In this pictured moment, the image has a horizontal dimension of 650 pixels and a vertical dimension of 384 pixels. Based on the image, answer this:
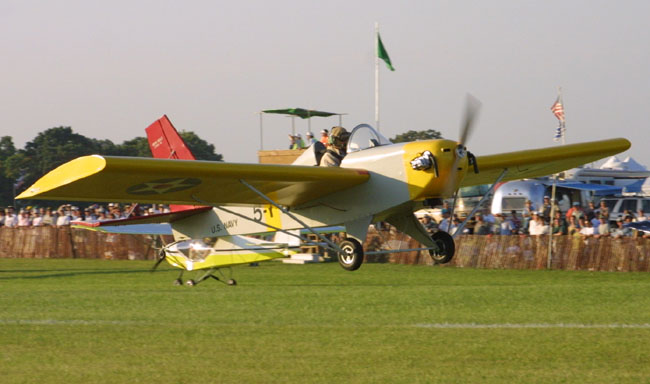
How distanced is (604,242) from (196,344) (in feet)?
54.1

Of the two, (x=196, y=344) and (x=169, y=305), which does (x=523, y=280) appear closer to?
(x=169, y=305)

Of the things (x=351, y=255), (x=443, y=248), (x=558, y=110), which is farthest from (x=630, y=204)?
(x=351, y=255)

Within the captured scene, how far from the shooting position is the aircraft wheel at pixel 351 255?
13.5 metres

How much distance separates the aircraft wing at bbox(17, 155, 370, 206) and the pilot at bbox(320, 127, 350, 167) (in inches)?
18.0

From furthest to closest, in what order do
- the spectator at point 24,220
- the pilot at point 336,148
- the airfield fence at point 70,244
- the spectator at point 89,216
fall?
the spectator at point 24,220 < the spectator at point 89,216 < the airfield fence at point 70,244 < the pilot at point 336,148

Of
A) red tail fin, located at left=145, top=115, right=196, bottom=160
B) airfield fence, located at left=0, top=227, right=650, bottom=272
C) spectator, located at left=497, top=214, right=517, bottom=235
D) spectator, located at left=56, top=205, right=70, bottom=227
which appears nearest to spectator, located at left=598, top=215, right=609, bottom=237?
airfield fence, located at left=0, top=227, right=650, bottom=272

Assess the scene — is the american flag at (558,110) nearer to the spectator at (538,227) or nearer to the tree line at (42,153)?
the spectator at (538,227)

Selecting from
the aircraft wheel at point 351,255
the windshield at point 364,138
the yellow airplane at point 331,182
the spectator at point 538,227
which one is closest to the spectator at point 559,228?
the spectator at point 538,227

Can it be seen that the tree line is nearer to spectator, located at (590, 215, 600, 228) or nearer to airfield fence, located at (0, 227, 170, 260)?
airfield fence, located at (0, 227, 170, 260)

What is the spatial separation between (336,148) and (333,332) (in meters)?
2.97

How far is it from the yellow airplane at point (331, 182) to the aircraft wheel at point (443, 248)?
0.02 meters

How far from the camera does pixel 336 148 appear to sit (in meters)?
14.4

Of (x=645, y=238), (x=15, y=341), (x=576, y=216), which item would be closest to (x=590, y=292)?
(x=645, y=238)

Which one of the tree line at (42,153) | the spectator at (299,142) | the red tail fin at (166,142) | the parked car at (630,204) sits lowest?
the parked car at (630,204)
